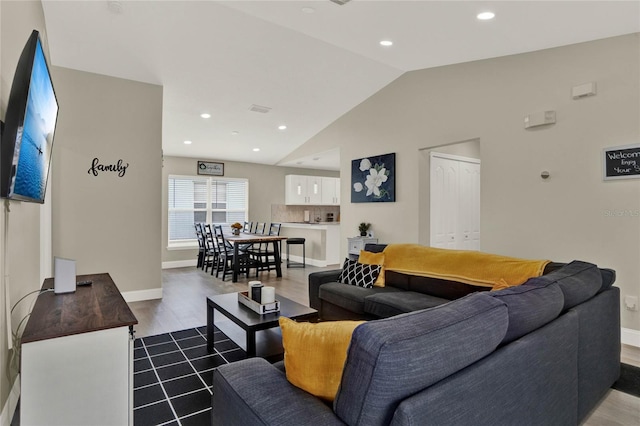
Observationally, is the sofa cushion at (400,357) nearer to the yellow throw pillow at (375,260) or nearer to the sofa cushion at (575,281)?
the sofa cushion at (575,281)

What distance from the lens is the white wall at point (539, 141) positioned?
3.30 meters

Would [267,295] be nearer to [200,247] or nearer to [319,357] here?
[319,357]

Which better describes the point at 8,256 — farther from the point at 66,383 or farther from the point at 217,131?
the point at 217,131

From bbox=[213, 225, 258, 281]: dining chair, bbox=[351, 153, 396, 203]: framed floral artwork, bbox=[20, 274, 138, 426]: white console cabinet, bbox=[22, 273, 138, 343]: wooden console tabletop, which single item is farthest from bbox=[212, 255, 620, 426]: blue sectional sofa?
bbox=[213, 225, 258, 281]: dining chair

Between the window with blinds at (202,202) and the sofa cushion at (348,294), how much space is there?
5395mm

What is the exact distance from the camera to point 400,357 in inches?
38.1

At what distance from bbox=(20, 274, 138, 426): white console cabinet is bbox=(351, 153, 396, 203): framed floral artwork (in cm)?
431

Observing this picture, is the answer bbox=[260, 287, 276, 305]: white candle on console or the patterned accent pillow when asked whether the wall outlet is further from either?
bbox=[260, 287, 276, 305]: white candle on console

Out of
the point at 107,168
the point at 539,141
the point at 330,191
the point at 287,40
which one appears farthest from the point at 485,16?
the point at 330,191

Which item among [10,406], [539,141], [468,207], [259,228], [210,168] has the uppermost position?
[210,168]

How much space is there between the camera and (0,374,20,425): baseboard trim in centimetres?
183

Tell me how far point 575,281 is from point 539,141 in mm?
2417

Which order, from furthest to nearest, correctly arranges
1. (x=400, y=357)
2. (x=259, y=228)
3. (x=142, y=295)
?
(x=259, y=228) < (x=142, y=295) < (x=400, y=357)

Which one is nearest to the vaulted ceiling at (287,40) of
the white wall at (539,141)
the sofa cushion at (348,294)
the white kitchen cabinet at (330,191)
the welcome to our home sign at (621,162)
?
the white wall at (539,141)
